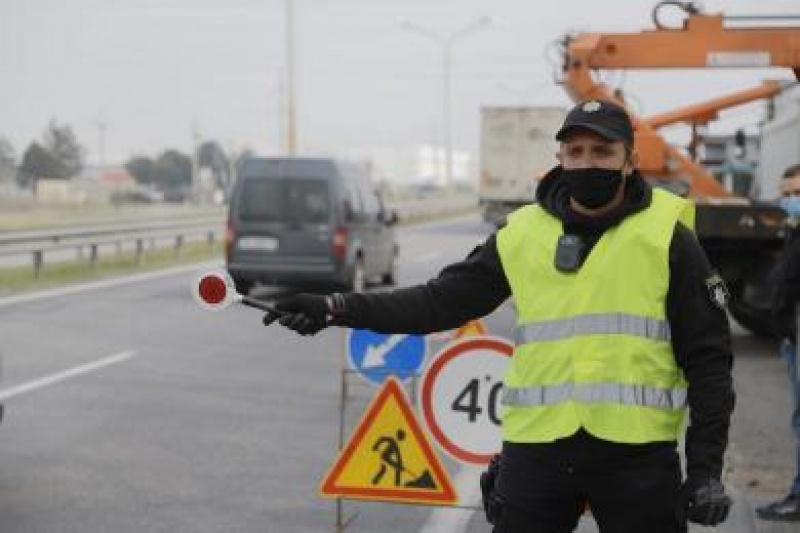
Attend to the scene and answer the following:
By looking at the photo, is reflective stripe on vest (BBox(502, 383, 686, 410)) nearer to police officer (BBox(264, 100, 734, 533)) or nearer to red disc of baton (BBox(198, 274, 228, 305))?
police officer (BBox(264, 100, 734, 533))

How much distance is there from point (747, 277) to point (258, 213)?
7308 mm

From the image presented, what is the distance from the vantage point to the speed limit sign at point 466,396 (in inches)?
274

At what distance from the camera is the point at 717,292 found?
3.99 m

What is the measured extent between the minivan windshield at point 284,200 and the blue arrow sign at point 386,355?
11.2 meters

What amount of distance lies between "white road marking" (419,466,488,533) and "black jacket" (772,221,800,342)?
1784mm

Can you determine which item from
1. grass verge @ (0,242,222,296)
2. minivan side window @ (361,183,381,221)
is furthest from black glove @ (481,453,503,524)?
grass verge @ (0,242,222,296)

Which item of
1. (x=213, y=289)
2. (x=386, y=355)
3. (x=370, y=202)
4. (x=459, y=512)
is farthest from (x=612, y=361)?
(x=370, y=202)

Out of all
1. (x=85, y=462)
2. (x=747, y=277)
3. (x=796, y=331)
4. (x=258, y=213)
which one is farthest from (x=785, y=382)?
(x=258, y=213)

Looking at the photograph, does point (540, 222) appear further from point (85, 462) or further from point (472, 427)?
point (85, 462)

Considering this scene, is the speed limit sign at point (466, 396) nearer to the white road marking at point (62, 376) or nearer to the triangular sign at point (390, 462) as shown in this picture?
the triangular sign at point (390, 462)

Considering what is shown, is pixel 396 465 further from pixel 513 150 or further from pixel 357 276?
pixel 513 150

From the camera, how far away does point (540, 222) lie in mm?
4117

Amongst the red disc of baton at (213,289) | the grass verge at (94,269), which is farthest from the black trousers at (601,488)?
the grass verge at (94,269)

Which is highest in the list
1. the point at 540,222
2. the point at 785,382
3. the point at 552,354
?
the point at 540,222
